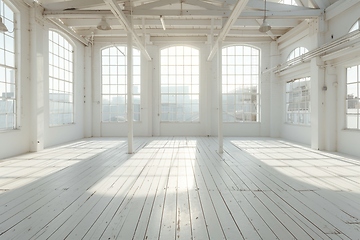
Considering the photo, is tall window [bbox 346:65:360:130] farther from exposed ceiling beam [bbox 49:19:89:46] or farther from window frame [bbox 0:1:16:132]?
exposed ceiling beam [bbox 49:19:89:46]

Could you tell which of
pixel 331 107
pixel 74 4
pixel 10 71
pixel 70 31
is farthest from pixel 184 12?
pixel 331 107

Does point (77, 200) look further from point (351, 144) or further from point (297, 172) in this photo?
point (351, 144)

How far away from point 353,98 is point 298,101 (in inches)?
111

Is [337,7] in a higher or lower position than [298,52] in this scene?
higher

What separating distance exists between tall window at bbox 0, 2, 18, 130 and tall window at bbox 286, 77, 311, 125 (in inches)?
349

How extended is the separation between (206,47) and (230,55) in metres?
1.17

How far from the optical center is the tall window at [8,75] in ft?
19.5

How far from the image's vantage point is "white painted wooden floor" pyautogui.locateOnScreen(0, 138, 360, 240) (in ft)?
7.44

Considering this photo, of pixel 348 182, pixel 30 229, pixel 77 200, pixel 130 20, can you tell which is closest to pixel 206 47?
pixel 130 20

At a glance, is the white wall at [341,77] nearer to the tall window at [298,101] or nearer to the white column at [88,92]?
the tall window at [298,101]

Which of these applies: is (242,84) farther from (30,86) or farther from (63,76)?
(30,86)

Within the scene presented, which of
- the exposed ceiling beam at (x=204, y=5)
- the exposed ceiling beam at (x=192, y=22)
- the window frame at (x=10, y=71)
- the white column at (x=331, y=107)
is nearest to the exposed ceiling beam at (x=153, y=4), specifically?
the exposed ceiling beam at (x=204, y=5)

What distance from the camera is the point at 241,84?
1116 centimetres

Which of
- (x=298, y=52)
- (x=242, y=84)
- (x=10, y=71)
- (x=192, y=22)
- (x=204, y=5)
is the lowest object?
(x=10, y=71)
